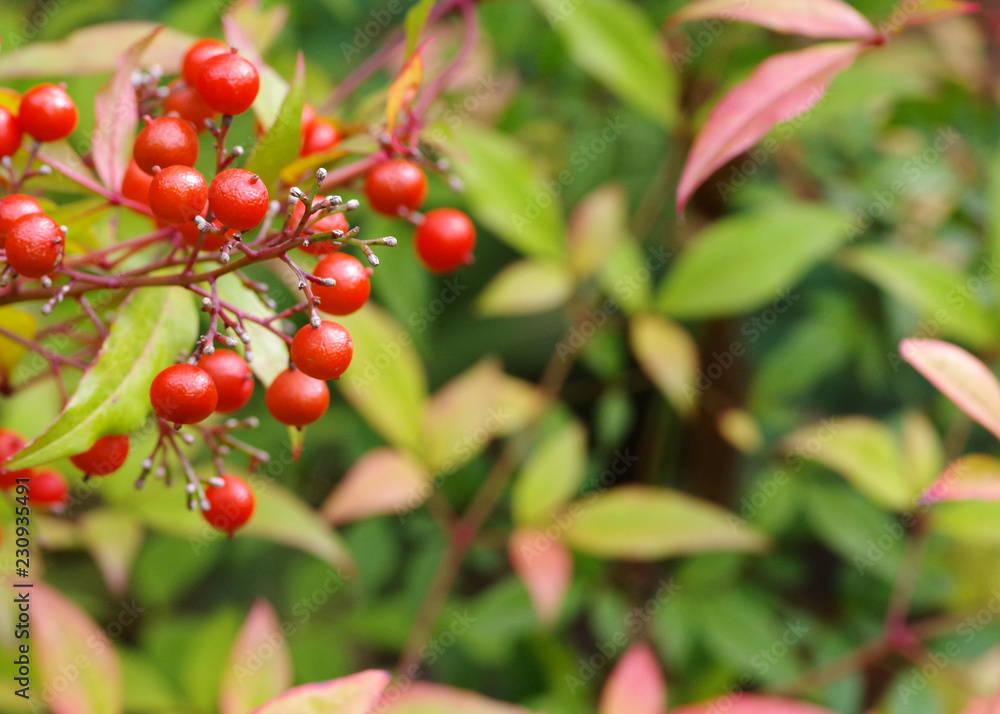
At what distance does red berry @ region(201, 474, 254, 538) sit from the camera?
1.77ft

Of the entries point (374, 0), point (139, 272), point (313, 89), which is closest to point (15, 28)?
point (313, 89)

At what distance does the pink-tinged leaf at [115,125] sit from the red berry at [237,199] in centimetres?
16

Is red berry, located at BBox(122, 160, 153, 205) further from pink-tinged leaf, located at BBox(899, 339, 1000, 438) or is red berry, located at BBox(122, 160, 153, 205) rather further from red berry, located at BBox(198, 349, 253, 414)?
pink-tinged leaf, located at BBox(899, 339, 1000, 438)

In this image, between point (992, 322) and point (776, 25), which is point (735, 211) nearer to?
point (992, 322)

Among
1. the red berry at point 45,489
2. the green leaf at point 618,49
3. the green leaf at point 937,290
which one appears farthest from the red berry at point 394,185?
the green leaf at point 937,290

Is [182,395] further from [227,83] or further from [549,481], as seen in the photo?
[549,481]

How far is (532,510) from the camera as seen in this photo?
979mm

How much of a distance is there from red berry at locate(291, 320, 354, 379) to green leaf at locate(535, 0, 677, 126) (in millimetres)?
698

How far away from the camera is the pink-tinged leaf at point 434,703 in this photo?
2.34 feet

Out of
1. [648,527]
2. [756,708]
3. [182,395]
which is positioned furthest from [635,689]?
[182,395]

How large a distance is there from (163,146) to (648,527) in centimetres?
66

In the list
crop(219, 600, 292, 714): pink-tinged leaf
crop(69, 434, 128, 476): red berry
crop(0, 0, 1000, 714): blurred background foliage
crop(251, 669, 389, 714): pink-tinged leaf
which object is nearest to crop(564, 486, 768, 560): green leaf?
crop(0, 0, 1000, 714): blurred background foliage

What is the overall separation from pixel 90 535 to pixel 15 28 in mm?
617

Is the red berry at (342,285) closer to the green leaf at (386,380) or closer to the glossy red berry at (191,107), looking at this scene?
the glossy red berry at (191,107)
